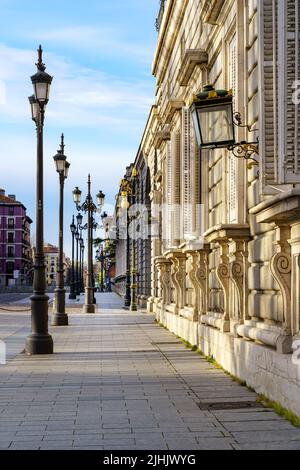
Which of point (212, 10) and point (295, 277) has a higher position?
point (212, 10)

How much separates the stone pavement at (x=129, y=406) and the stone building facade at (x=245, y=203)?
55 cm

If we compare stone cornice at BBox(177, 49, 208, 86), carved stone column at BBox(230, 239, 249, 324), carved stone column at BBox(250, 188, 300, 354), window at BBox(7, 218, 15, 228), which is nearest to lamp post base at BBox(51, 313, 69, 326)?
stone cornice at BBox(177, 49, 208, 86)

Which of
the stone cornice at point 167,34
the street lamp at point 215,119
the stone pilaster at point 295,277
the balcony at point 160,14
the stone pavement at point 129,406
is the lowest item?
the stone pavement at point 129,406

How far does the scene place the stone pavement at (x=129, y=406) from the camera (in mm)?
7742

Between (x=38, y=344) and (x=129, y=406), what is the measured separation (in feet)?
22.6

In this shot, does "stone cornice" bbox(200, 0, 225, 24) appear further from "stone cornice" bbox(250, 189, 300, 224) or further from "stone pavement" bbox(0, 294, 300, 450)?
"stone pavement" bbox(0, 294, 300, 450)

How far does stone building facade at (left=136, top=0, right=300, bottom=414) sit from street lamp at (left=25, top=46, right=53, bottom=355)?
3084 millimetres

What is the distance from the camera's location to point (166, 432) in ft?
26.6

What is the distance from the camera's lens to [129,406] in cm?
987

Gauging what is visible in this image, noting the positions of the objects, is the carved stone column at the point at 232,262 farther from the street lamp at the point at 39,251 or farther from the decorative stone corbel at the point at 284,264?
the street lamp at the point at 39,251

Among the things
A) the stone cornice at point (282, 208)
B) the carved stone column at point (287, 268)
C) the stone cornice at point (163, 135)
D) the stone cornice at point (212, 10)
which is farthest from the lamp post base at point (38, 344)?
the stone cornice at point (163, 135)

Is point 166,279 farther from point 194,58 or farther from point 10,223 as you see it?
point 10,223

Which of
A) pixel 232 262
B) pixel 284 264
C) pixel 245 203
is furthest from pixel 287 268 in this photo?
pixel 232 262

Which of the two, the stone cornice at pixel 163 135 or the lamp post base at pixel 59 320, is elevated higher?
the stone cornice at pixel 163 135
